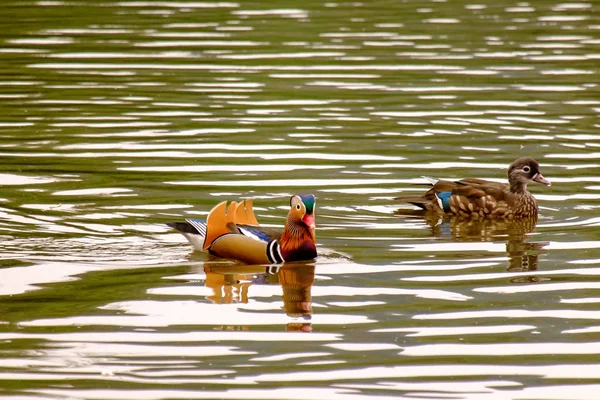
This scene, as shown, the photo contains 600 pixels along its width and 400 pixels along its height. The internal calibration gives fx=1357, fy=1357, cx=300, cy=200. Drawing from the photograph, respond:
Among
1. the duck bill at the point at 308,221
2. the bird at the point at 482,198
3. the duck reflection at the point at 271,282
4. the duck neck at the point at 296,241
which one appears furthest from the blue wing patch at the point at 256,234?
the bird at the point at 482,198

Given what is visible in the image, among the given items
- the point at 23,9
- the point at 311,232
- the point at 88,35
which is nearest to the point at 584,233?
the point at 311,232

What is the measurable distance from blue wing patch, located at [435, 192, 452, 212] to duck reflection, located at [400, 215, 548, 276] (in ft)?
0.40

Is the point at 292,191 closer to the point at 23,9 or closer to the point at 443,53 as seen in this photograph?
the point at 443,53

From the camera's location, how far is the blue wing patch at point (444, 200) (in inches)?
606

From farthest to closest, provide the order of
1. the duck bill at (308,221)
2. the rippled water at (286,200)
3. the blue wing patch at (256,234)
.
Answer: the blue wing patch at (256,234) → the duck bill at (308,221) → the rippled water at (286,200)

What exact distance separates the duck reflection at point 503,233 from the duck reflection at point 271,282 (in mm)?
1966

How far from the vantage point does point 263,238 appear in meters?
12.7

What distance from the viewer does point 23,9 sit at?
32531mm

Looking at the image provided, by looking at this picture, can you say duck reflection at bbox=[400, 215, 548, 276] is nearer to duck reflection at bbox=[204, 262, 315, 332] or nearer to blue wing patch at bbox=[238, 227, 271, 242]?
duck reflection at bbox=[204, 262, 315, 332]

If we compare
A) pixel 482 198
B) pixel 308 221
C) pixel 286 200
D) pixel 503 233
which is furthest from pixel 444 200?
pixel 308 221

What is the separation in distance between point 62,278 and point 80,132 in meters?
7.89

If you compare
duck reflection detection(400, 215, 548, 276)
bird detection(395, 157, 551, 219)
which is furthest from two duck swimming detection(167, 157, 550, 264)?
bird detection(395, 157, 551, 219)

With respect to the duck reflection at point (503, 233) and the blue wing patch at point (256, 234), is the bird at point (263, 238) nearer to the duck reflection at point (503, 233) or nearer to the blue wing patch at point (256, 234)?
the blue wing patch at point (256, 234)

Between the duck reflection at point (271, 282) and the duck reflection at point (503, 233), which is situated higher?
the duck reflection at point (503, 233)
